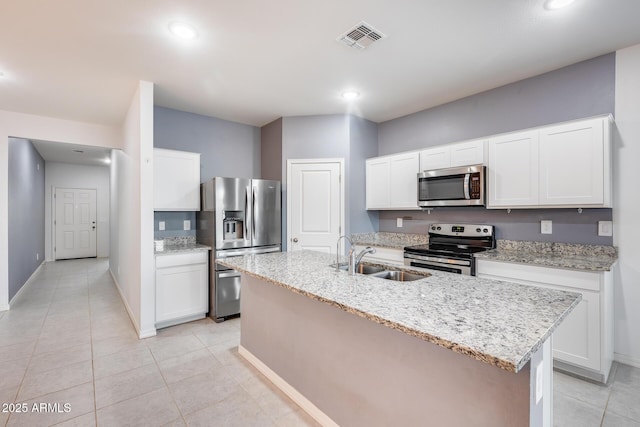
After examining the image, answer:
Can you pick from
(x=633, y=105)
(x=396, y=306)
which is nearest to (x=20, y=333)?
(x=396, y=306)

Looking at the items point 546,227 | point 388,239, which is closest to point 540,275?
point 546,227

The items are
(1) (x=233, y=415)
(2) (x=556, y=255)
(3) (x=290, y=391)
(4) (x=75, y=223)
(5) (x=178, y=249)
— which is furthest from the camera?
(4) (x=75, y=223)

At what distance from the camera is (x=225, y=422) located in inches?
75.0

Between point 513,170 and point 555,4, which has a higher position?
point 555,4

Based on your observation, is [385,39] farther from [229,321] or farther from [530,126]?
[229,321]

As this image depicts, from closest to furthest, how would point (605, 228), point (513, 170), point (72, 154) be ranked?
point (605, 228)
point (513, 170)
point (72, 154)

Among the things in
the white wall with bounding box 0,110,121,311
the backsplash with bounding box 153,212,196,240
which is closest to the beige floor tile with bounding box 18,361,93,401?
the backsplash with bounding box 153,212,196,240

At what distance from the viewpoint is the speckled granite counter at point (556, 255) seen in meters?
2.37

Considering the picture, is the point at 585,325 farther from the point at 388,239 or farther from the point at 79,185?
the point at 79,185

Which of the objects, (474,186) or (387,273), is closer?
(387,273)

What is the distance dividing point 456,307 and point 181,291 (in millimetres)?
3116

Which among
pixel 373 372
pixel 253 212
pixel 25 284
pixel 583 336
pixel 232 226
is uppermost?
pixel 253 212

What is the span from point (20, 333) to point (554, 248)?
5.49m

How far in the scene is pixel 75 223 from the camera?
806 cm
